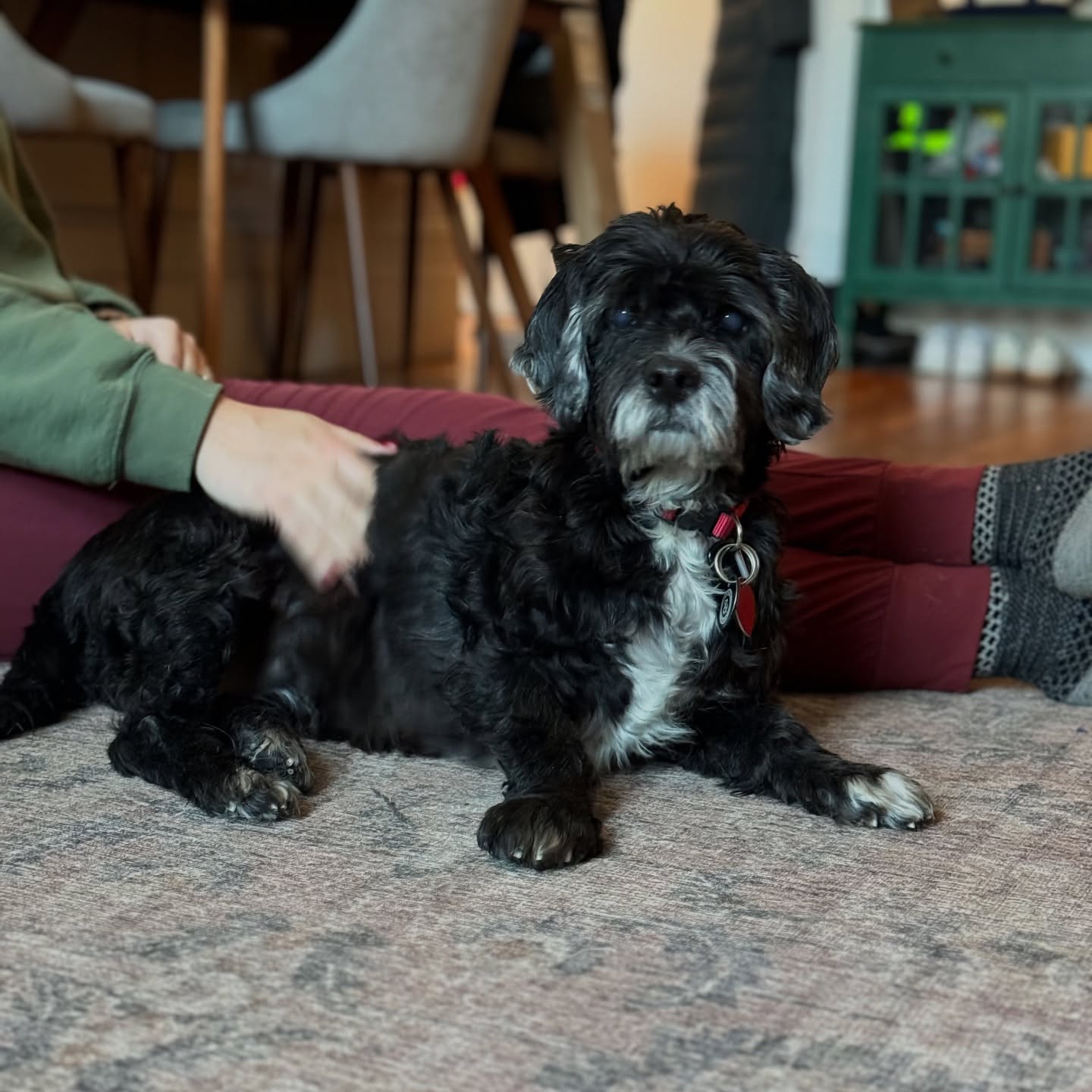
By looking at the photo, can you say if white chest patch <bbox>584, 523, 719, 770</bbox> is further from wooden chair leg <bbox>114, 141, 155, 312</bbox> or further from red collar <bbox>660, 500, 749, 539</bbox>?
wooden chair leg <bbox>114, 141, 155, 312</bbox>

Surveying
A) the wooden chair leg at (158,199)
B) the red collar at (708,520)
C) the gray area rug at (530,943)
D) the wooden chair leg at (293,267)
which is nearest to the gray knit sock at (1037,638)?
the gray area rug at (530,943)

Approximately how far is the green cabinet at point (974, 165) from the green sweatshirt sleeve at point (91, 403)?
15.8ft

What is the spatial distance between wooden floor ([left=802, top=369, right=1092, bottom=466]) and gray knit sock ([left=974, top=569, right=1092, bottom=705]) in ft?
4.39

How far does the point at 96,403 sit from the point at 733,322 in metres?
0.71

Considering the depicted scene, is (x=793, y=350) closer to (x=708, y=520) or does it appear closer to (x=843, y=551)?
(x=708, y=520)

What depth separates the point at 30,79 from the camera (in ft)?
9.27

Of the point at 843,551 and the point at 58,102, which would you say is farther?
the point at 58,102

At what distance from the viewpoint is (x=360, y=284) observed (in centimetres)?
369

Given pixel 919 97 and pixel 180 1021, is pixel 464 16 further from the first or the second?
pixel 919 97

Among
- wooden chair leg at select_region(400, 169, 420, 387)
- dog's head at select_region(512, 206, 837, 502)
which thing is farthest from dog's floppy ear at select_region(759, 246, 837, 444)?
wooden chair leg at select_region(400, 169, 420, 387)

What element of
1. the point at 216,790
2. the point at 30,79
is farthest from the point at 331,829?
the point at 30,79

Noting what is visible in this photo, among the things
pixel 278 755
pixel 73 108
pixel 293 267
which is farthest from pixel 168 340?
pixel 293 267

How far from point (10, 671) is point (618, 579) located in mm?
729

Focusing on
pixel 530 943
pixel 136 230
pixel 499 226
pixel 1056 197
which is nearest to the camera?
pixel 530 943
